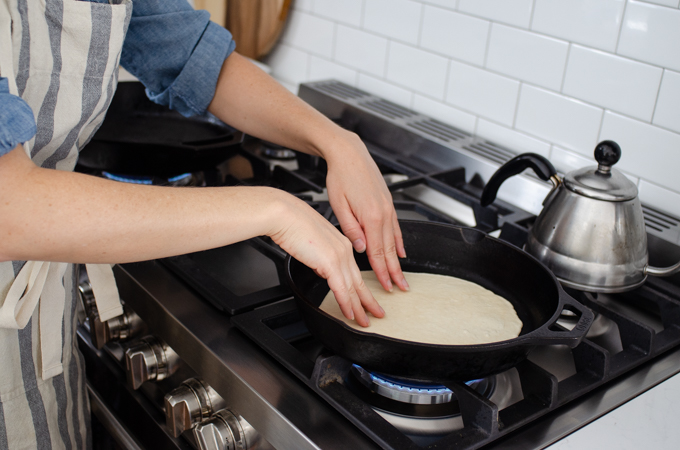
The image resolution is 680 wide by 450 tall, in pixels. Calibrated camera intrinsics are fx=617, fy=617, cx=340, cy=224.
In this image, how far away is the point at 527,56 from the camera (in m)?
1.25

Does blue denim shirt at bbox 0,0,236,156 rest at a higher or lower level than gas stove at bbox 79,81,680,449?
higher

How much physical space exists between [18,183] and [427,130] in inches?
38.9

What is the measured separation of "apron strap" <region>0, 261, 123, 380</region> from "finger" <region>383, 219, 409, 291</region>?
16.2 inches

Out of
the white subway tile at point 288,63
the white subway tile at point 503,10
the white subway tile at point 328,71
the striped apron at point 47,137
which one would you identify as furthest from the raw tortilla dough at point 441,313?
the white subway tile at point 288,63

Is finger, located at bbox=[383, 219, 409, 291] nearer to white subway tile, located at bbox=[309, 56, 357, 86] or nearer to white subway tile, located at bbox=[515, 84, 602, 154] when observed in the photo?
white subway tile, located at bbox=[515, 84, 602, 154]

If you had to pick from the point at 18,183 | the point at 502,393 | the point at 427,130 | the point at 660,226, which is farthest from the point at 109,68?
the point at 660,226

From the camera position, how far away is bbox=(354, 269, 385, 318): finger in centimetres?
76

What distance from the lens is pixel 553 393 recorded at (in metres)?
0.70

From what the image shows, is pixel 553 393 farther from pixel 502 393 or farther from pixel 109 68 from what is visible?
pixel 109 68

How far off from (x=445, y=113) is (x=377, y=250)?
2.25ft

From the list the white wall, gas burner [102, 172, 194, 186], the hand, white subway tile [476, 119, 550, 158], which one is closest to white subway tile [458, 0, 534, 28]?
the white wall

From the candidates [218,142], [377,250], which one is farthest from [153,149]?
[377,250]

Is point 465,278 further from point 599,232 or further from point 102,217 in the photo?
point 102,217

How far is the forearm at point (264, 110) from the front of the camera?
3.17 feet
